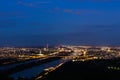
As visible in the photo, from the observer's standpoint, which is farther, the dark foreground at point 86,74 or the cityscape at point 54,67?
the cityscape at point 54,67

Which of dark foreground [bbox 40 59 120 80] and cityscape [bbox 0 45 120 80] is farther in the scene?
cityscape [bbox 0 45 120 80]

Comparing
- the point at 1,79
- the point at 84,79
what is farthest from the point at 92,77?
the point at 1,79

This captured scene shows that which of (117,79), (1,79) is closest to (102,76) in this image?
(117,79)

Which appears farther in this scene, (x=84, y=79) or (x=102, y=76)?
(x=102, y=76)

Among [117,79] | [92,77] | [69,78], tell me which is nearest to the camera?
[92,77]

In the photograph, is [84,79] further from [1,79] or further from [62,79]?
[1,79]

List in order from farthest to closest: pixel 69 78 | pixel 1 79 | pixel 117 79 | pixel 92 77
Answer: pixel 69 78
pixel 117 79
pixel 92 77
pixel 1 79

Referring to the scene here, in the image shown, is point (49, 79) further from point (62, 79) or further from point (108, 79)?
point (108, 79)

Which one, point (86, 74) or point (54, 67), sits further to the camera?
point (54, 67)

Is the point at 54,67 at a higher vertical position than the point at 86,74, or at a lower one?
lower
